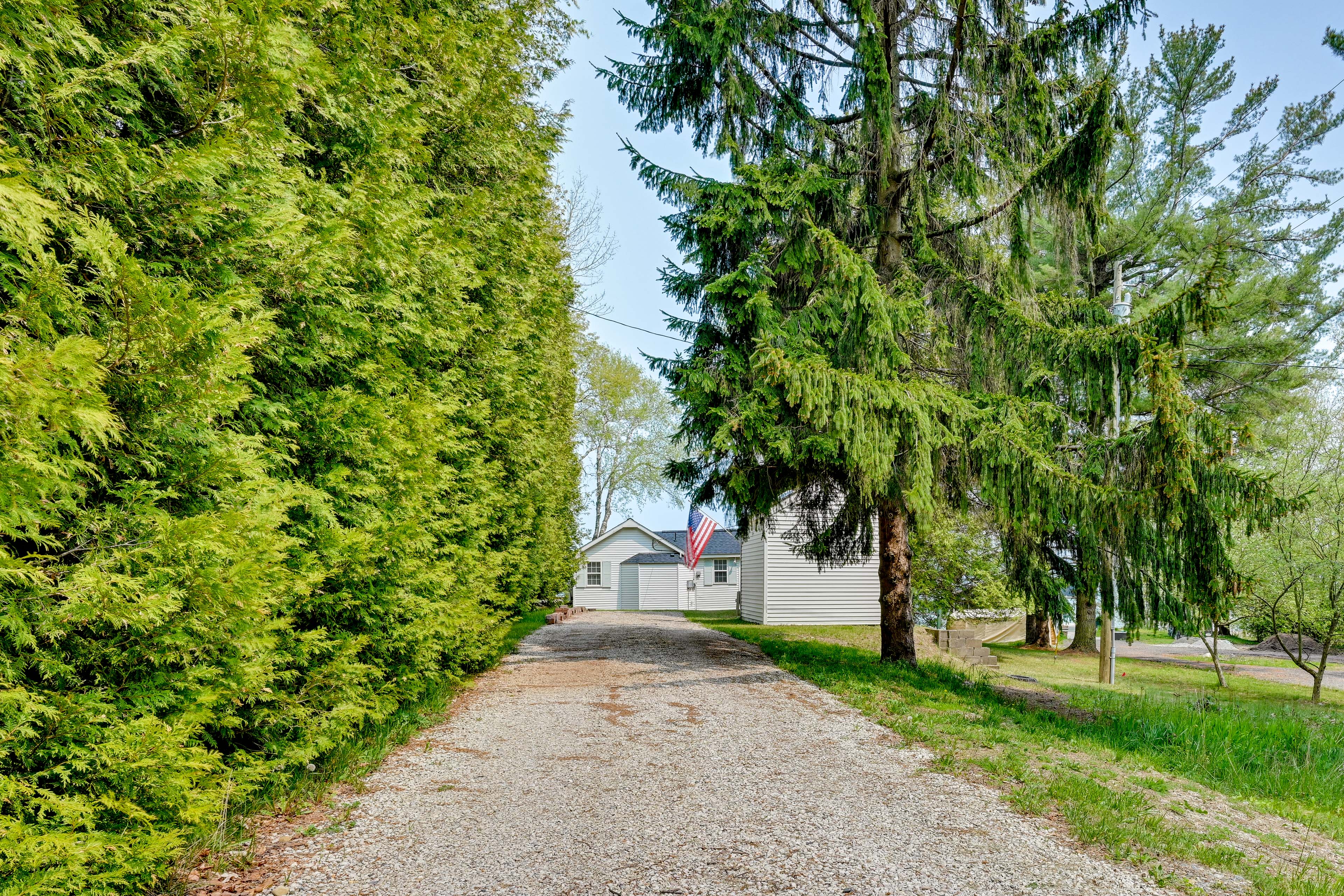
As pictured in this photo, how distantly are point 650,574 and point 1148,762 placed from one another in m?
28.9

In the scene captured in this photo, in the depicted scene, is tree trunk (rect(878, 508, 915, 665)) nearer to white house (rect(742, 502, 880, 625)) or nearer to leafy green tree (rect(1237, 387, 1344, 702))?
leafy green tree (rect(1237, 387, 1344, 702))

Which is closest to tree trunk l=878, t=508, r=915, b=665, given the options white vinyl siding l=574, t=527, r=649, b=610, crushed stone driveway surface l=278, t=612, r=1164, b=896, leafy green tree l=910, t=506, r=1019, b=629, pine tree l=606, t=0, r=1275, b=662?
pine tree l=606, t=0, r=1275, b=662

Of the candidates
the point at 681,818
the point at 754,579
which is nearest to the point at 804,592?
the point at 754,579

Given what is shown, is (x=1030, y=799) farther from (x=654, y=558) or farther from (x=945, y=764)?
(x=654, y=558)

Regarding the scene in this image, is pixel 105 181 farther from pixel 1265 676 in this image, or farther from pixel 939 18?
pixel 1265 676

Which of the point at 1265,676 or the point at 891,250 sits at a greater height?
the point at 891,250

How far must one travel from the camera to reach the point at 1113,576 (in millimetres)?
7762

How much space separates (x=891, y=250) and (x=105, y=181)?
977 cm

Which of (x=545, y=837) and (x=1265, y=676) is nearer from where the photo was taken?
(x=545, y=837)

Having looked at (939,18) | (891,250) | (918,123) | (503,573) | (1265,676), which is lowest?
(1265,676)

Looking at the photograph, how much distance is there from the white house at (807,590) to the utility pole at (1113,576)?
6176 millimetres

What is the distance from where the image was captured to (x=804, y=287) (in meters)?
9.77

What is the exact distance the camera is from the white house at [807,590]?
1970 cm

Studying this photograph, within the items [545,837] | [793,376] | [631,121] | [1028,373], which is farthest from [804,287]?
[545,837]
